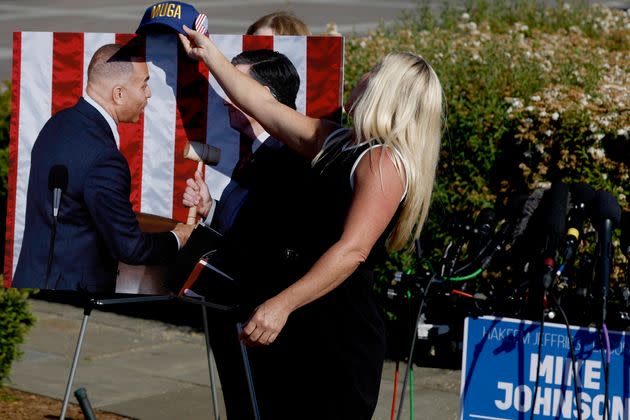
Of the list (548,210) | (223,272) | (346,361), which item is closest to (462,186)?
(548,210)

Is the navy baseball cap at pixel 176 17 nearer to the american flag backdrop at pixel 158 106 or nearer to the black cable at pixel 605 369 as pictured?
the american flag backdrop at pixel 158 106

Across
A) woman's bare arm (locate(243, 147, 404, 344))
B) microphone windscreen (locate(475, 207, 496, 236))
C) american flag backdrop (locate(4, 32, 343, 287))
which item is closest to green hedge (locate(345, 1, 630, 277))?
microphone windscreen (locate(475, 207, 496, 236))

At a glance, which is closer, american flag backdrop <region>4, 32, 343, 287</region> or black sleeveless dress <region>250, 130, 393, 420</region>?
black sleeveless dress <region>250, 130, 393, 420</region>

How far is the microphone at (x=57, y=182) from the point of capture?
3.66m

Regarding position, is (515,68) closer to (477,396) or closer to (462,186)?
(462,186)

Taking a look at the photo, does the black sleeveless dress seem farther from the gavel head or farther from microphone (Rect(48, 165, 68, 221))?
microphone (Rect(48, 165, 68, 221))

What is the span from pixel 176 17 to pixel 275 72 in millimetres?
429

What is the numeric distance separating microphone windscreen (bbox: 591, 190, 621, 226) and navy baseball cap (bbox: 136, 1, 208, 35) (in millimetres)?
1607

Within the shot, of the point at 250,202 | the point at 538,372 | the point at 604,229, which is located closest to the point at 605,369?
the point at 538,372

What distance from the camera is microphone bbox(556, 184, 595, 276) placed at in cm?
370

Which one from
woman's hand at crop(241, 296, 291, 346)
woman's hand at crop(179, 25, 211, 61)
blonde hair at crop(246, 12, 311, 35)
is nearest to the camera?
woman's hand at crop(241, 296, 291, 346)

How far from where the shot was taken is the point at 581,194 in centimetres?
380

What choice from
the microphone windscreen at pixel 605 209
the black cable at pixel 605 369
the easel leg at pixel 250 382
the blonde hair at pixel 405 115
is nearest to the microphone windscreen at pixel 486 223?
the microphone windscreen at pixel 605 209

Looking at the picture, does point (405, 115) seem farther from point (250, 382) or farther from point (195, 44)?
point (250, 382)
